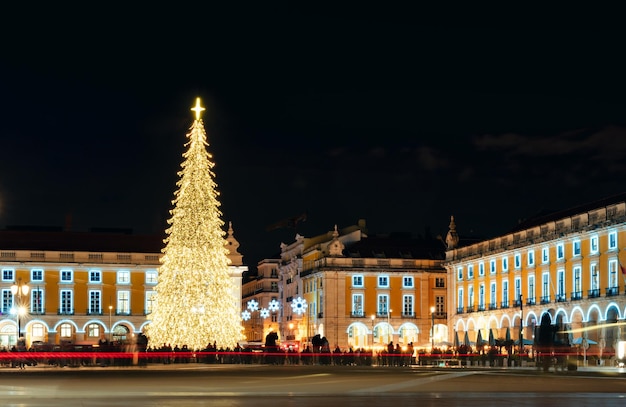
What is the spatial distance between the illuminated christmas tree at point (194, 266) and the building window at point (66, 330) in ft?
188

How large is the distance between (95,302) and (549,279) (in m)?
50.5

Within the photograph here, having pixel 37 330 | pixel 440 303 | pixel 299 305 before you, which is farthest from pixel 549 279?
pixel 37 330

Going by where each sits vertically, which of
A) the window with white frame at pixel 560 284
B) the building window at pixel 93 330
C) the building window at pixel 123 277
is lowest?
the building window at pixel 93 330

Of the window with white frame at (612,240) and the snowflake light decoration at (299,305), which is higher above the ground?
the window with white frame at (612,240)

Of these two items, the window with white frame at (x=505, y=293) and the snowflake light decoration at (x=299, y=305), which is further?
the snowflake light decoration at (x=299, y=305)

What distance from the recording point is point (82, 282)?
12812 centimetres

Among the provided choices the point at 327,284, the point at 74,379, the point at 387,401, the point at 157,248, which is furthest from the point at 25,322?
the point at 387,401

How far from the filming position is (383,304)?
450 feet

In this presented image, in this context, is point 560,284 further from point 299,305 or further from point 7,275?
point 7,275

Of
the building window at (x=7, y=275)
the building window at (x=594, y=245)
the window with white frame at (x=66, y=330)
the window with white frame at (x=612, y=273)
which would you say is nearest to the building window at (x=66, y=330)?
the window with white frame at (x=66, y=330)

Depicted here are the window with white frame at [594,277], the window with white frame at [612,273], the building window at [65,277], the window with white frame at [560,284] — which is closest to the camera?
the window with white frame at [612,273]

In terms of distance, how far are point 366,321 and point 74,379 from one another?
90.8 metres

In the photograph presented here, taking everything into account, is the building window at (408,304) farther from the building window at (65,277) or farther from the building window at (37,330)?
the building window at (37,330)

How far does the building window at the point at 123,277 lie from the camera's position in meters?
129
